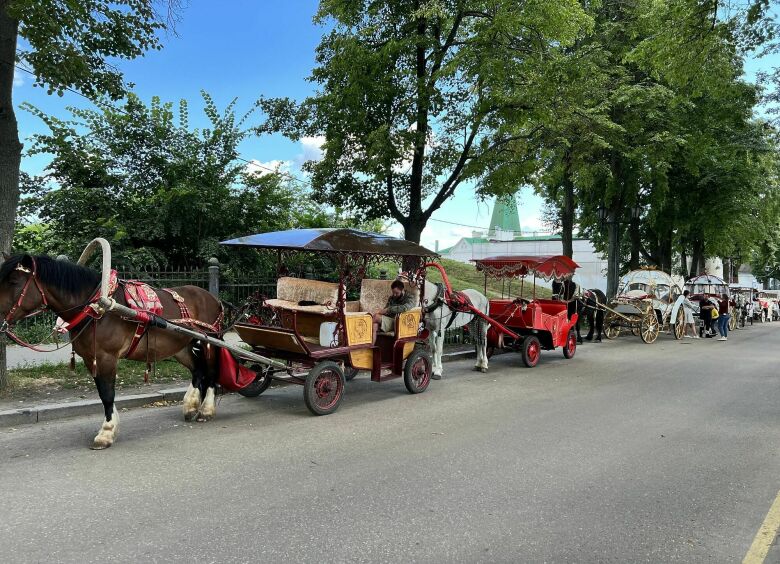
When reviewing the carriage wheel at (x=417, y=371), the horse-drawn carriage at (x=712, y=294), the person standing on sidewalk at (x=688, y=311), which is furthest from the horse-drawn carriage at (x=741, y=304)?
the carriage wheel at (x=417, y=371)

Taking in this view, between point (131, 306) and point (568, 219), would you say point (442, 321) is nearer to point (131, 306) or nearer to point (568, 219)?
point (131, 306)

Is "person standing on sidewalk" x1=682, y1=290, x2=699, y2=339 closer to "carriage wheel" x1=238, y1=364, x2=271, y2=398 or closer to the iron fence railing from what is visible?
the iron fence railing

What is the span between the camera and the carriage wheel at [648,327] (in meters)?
17.2

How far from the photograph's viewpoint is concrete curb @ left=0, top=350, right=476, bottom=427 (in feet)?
21.3

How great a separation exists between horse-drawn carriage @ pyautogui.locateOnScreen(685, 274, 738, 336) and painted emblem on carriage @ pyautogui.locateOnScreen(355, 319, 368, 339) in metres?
16.7

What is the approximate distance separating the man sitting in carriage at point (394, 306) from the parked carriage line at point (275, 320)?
0.03 meters

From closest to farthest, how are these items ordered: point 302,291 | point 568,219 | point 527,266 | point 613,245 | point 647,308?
1. point 302,291
2. point 527,266
3. point 647,308
4. point 568,219
5. point 613,245

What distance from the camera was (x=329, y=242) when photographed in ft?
22.6

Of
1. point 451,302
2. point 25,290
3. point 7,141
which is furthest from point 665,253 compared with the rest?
point 25,290

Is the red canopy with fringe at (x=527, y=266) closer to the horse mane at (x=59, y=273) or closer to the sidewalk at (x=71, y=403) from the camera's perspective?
the sidewalk at (x=71, y=403)

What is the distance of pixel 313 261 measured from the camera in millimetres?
13117

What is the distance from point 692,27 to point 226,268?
10427 millimetres

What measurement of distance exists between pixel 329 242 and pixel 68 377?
4604 millimetres

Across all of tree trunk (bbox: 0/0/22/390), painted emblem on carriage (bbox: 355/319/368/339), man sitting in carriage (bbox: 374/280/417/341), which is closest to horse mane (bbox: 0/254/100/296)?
tree trunk (bbox: 0/0/22/390)
